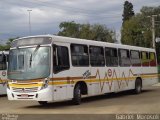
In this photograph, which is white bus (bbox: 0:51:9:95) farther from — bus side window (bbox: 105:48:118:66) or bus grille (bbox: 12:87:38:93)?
bus grille (bbox: 12:87:38:93)

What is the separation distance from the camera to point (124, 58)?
25.7 m

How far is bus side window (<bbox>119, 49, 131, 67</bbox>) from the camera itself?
25.2 meters

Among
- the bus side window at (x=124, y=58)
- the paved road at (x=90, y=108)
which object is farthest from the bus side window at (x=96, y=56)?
the bus side window at (x=124, y=58)

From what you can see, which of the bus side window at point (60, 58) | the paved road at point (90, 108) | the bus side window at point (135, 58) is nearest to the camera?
the paved road at point (90, 108)

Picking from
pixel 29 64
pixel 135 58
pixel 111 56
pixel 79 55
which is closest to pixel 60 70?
pixel 29 64

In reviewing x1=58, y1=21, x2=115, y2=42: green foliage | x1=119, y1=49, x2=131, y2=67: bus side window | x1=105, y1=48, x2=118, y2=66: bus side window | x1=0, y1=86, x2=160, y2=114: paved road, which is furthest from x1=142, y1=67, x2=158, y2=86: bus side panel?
x1=58, y1=21, x2=115, y2=42: green foliage

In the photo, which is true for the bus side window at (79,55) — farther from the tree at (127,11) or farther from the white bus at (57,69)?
the tree at (127,11)

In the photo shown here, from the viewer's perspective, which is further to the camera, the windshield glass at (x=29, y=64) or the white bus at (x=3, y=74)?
the white bus at (x=3, y=74)

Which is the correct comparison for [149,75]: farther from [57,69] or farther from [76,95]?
[57,69]

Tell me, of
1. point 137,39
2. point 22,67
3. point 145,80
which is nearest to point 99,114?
point 22,67

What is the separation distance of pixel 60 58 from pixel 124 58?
764 cm

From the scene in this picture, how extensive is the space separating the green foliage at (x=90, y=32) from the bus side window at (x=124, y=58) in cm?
5417

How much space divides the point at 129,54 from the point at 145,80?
2.87 meters

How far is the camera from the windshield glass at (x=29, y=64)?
18156mm
